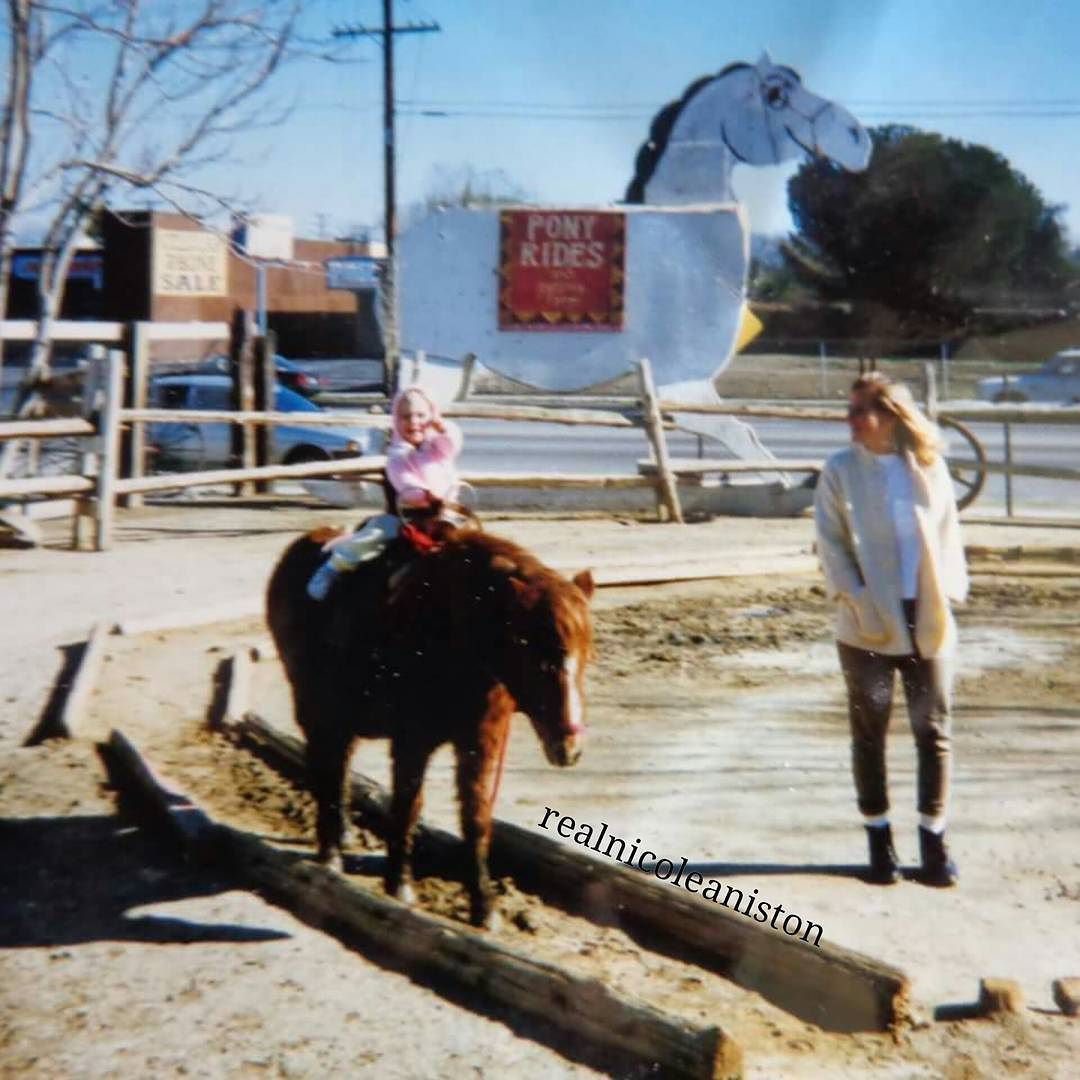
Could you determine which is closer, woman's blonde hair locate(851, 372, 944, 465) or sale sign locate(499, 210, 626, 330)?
woman's blonde hair locate(851, 372, 944, 465)

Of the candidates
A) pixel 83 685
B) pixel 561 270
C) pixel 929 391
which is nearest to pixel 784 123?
pixel 561 270

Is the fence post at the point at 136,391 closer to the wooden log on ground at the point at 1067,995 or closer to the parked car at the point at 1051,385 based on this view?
the wooden log on ground at the point at 1067,995

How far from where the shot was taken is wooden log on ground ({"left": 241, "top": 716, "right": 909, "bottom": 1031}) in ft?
13.8

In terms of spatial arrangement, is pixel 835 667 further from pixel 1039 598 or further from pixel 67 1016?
pixel 67 1016

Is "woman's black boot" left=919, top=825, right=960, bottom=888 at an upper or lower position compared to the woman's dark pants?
lower

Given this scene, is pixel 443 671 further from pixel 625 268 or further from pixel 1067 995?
pixel 625 268

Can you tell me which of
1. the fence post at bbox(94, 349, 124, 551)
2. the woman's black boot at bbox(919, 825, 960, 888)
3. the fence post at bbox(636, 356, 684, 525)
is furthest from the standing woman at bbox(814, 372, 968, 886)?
the fence post at bbox(636, 356, 684, 525)

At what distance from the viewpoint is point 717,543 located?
522 inches

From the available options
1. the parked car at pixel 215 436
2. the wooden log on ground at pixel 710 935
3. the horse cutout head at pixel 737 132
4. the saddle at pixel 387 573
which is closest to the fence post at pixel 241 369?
the parked car at pixel 215 436

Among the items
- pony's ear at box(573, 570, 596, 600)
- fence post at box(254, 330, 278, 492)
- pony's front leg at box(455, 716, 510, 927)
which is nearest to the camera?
pony's ear at box(573, 570, 596, 600)

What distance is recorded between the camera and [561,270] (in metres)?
16.0

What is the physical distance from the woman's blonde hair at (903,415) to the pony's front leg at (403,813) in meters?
1.85

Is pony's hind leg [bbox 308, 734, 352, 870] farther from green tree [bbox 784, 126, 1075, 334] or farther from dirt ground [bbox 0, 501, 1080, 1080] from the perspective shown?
green tree [bbox 784, 126, 1075, 334]

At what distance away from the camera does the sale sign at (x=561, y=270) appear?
15.6 m
